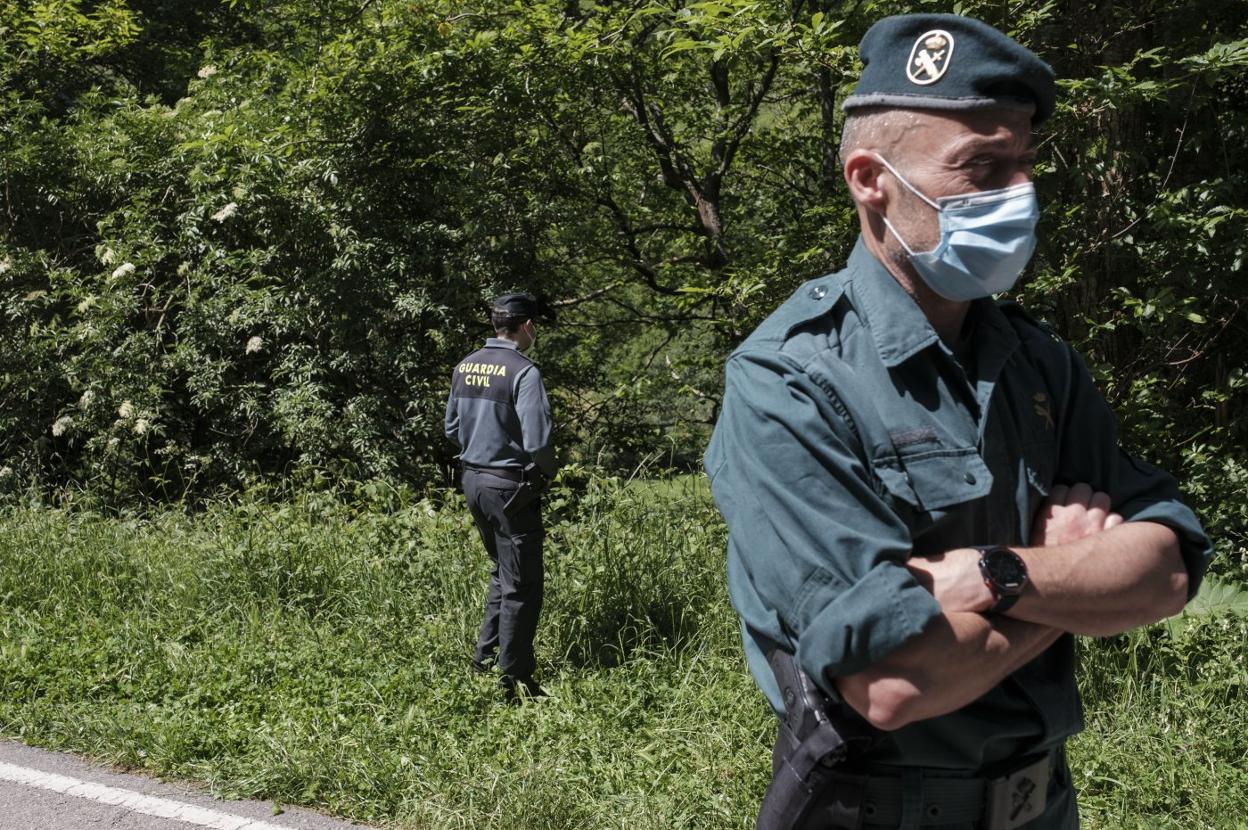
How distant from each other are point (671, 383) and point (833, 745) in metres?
8.11

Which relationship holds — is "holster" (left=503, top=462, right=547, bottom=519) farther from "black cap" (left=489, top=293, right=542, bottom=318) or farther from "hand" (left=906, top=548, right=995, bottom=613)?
"hand" (left=906, top=548, right=995, bottom=613)

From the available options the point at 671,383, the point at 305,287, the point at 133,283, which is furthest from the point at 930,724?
the point at 133,283

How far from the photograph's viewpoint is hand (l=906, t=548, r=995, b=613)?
1.65 m

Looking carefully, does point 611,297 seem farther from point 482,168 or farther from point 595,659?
point 595,659

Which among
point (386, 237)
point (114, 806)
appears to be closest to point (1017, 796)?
point (114, 806)

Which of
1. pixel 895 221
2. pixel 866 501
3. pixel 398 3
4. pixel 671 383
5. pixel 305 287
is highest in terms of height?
pixel 398 3

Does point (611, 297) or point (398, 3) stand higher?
point (398, 3)

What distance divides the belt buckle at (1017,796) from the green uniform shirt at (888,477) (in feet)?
0.12

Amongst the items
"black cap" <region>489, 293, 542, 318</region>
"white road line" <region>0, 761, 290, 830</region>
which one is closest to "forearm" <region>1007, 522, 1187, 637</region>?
"white road line" <region>0, 761, 290, 830</region>

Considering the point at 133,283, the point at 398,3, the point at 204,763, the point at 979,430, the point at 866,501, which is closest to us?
the point at 866,501

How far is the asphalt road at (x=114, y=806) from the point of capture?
474cm

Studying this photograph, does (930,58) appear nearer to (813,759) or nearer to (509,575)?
(813,759)

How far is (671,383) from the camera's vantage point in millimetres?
9797

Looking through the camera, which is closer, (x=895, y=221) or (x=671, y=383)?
(x=895, y=221)
